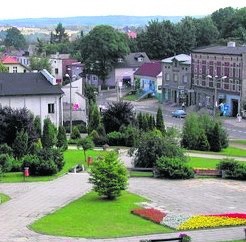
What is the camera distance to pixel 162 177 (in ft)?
145

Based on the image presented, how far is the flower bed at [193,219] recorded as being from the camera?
29562mm

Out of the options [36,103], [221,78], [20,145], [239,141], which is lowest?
[239,141]

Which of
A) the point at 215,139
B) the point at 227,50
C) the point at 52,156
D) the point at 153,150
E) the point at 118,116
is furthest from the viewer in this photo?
the point at 227,50

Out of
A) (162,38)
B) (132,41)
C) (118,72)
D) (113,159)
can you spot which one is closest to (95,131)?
(113,159)

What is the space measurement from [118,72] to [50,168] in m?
78.1

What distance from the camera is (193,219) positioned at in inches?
1194

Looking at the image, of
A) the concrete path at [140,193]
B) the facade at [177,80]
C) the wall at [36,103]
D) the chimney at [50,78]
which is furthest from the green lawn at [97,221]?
the facade at [177,80]

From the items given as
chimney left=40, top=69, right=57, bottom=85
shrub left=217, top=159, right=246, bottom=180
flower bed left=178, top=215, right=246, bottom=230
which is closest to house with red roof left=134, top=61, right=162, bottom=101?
chimney left=40, top=69, right=57, bottom=85

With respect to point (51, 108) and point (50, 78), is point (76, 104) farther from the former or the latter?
point (51, 108)

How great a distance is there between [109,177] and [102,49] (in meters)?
81.8

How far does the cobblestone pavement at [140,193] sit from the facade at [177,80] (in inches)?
2245

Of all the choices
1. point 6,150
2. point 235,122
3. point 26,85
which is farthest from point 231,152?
point 235,122

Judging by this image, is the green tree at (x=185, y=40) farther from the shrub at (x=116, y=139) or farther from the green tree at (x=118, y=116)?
the shrub at (x=116, y=139)

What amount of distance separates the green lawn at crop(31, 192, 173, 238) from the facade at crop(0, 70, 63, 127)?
112 feet
